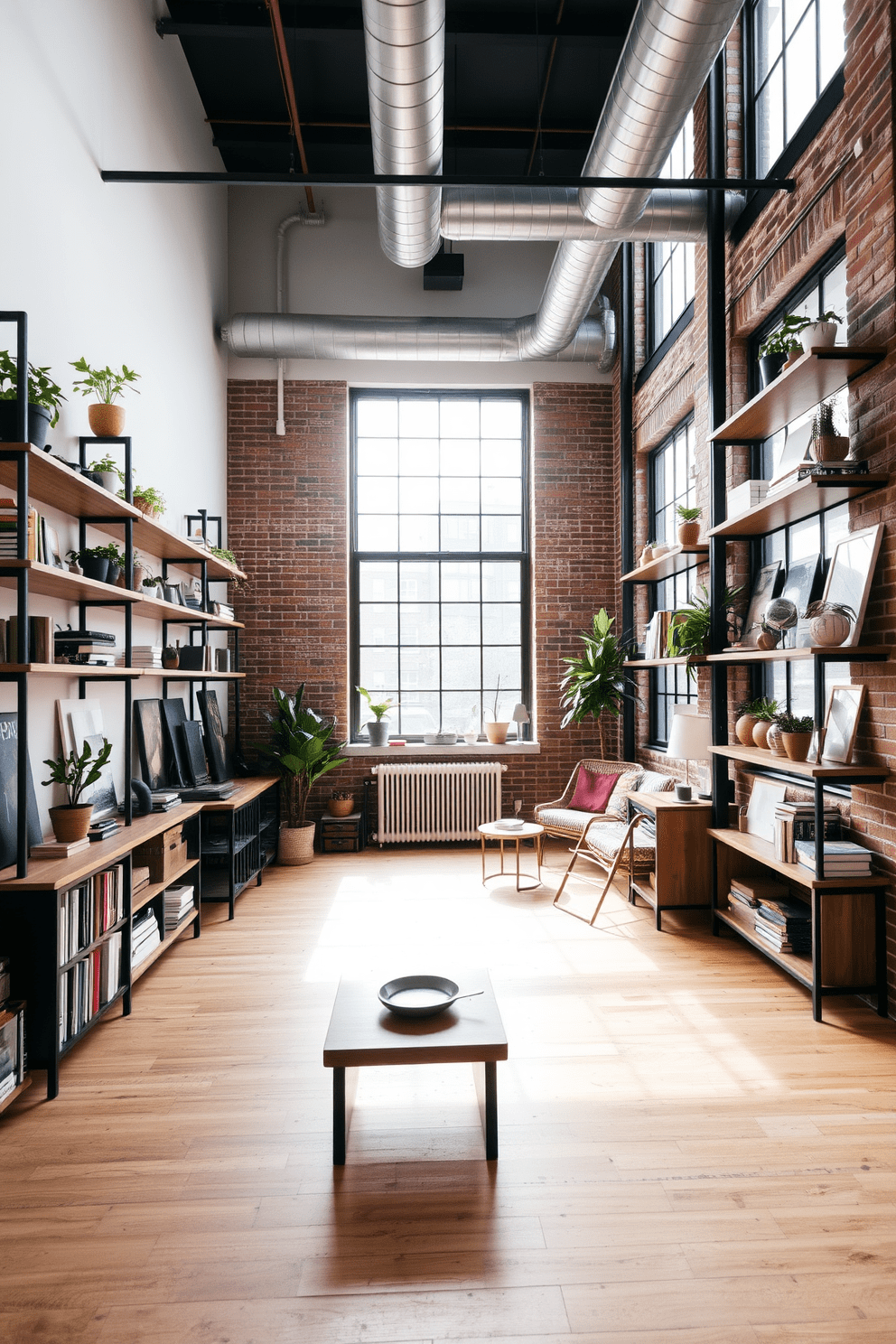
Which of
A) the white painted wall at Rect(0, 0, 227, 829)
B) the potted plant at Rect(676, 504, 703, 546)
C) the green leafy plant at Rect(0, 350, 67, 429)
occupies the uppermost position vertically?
the white painted wall at Rect(0, 0, 227, 829)

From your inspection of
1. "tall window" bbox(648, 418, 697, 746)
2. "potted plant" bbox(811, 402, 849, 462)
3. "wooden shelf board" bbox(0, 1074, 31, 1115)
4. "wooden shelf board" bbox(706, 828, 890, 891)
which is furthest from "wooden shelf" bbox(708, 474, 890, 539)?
"wooden shelf board" bbox(0, 1074, 31, 1115)

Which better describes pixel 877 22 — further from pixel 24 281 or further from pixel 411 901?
pixel 411 901

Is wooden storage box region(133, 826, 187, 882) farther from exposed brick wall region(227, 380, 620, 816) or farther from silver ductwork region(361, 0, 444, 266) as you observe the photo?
silver ductwork region(361, 0, 444, 266)

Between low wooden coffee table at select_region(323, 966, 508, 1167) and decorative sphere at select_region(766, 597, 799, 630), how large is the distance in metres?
2.30

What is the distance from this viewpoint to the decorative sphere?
3.75m

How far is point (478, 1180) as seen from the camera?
2260mm

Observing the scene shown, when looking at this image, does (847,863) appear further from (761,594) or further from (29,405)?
(29,405)

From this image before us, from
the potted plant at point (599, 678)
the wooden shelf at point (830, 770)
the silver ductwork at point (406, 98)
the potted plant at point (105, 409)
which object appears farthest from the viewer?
the potted plant at point (599, 678)

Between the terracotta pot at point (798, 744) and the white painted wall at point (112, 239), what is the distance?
137 inches

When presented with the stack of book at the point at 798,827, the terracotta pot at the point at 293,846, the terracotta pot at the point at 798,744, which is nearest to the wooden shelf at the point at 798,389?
the terracotta pot at the point at 798,744

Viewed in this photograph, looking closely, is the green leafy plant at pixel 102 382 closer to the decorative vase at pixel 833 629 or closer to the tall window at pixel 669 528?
the decorative vase at pixel 833 629

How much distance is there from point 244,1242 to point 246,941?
248cm

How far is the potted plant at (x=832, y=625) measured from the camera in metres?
3.21

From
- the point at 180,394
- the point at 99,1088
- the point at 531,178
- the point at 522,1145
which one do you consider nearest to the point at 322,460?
the point at 180,394
